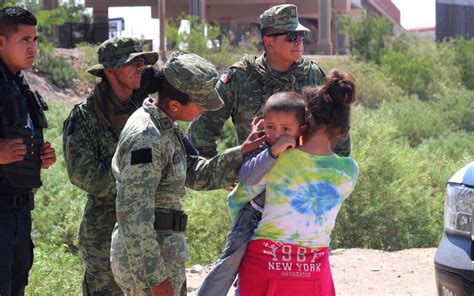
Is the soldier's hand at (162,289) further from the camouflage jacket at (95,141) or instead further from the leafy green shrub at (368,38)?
the leafy green shrub at (368,38)

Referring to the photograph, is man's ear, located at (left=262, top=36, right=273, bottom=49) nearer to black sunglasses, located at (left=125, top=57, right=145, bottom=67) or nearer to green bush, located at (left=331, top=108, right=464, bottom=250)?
black sunglasses, located at (left=125, top=57, right=145, bottom=67)

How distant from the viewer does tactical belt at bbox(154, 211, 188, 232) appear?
4.01m

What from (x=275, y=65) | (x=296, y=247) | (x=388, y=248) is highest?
(x=275, y=65)

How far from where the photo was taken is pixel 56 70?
99.1 feet

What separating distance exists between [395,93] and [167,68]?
29008 mm

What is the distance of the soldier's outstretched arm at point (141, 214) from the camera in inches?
149

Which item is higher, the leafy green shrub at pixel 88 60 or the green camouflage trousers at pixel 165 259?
the leafy green shrub at pixel 88 60

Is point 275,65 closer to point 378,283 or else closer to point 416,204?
point 378,283

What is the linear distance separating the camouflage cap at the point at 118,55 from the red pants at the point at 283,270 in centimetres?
132

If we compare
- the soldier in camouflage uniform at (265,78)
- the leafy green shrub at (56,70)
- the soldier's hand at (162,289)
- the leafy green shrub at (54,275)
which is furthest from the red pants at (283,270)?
the leafy green shrub at (56,70)

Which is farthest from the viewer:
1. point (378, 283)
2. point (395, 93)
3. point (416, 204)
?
point (395, 93)

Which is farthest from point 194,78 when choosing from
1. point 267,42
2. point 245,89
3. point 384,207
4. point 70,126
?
point 384,207

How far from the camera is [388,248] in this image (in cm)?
1043

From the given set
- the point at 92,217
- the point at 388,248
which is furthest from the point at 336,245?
the point at 92,217
